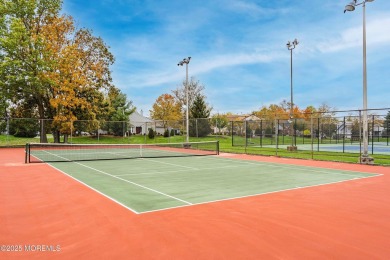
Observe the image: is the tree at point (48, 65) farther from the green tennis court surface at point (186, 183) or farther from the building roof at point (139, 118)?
the building roof at point (139, 118)

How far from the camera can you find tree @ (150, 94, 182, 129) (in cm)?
5952

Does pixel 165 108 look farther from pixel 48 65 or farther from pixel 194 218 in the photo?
pixel 194 218

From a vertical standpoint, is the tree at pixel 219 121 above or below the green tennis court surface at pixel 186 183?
above

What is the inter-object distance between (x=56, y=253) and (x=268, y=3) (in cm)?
1783

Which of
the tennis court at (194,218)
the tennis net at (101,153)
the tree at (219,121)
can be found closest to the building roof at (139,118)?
the tree at (219,121)

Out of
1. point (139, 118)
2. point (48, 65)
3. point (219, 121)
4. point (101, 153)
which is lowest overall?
point (101, 153)

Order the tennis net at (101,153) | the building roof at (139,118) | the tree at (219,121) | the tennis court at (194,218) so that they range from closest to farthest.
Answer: the tennis court at (194,218), the tennis net at (101,153), the tree at (219,121), the building roof at (139,118)

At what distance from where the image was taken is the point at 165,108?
6081 cm

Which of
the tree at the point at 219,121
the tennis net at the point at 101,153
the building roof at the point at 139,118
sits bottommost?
the tennis net at the point at 101,153

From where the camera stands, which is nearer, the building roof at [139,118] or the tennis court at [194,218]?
the tennis court at [194,218]

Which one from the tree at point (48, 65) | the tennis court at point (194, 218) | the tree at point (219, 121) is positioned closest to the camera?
the tennis court at point (194, 218)

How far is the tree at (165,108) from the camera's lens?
2343 inches

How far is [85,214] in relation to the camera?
612 centimetres

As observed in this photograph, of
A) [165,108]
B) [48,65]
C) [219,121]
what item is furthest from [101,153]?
[165,108]
